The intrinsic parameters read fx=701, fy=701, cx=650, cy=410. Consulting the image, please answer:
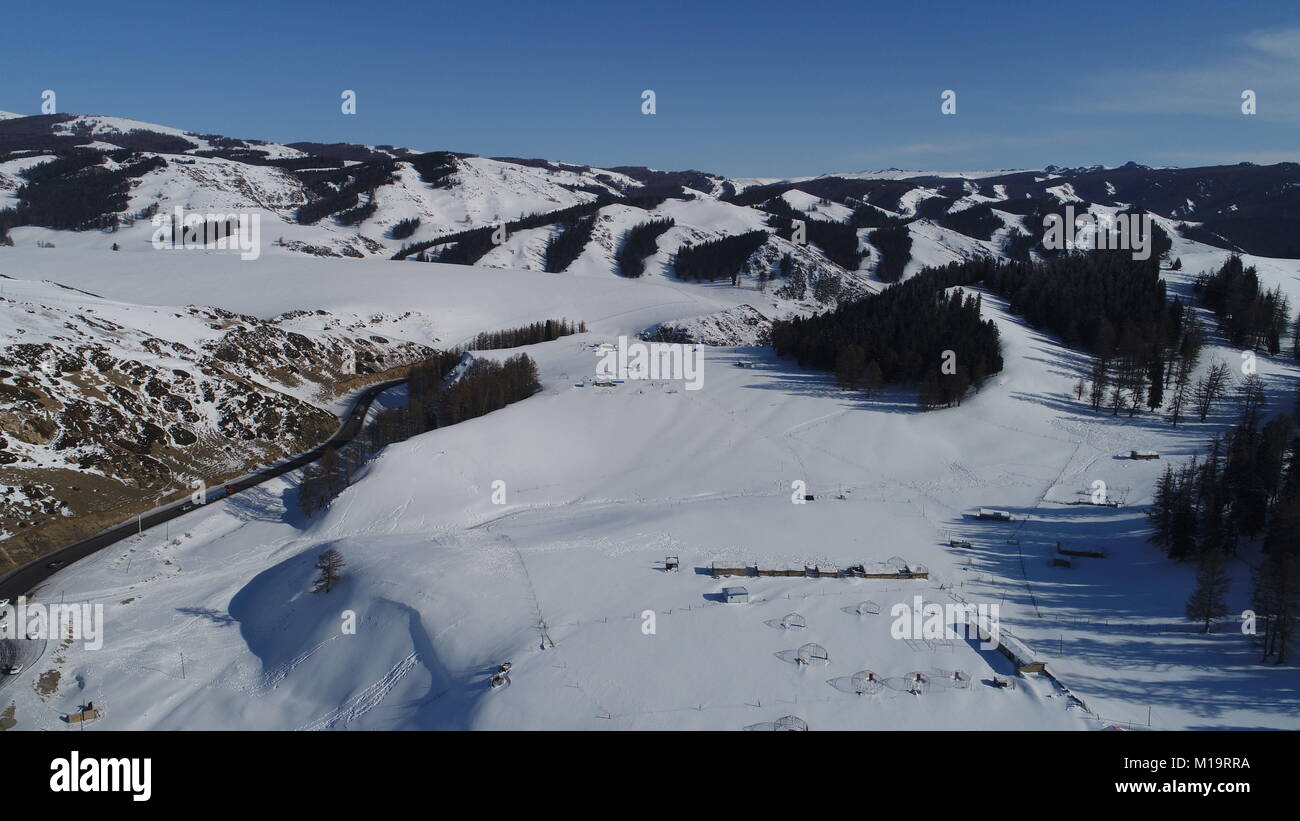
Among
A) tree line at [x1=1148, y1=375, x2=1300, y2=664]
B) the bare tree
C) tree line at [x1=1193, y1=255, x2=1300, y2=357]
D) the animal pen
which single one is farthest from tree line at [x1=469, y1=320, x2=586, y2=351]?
tree line at [x1=1193, y1=255, x2=1300, y2=357]

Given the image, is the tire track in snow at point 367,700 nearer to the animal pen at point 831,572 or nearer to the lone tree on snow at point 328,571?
the lone tree on snow at point 328,571

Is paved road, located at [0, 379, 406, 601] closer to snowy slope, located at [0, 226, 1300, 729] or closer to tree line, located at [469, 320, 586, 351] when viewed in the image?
snowy slope, located at [0, 226, 1300, 729]

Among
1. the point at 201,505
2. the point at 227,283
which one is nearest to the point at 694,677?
the point at 201,505

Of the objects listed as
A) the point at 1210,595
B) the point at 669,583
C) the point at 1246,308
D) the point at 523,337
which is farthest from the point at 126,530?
the point at 1246,308

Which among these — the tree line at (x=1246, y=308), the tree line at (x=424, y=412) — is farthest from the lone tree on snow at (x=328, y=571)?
the tree line at (x=1246, y=308)

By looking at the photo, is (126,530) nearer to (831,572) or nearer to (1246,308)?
(831,572)

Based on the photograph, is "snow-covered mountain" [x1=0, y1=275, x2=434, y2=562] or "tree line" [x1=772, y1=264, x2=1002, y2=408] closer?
"snow-covered mountain" [x1=0, y1=275, x2=434, y2=562]
